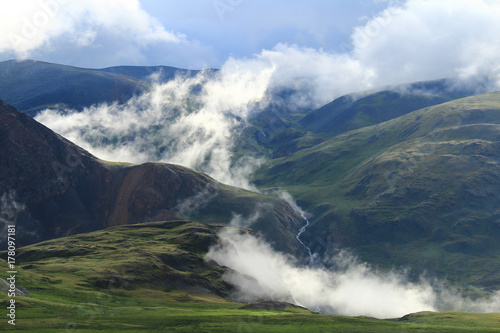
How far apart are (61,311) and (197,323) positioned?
33380mm

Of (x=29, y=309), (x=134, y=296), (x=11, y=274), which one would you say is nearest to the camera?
(x=29, y=309)

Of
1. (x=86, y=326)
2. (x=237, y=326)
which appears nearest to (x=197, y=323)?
(x=237, y=326)

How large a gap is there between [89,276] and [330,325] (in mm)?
100976

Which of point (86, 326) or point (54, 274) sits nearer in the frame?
point (86, 326)

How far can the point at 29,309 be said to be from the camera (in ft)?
357

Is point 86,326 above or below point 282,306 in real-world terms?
below

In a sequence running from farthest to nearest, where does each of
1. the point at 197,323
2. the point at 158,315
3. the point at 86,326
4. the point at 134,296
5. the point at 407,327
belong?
the point at 134,296 → the point at 407,327 → the point at 158,315 → the point at 197,323 → the point at 86,326

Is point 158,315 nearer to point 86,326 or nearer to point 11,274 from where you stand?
point 86,326

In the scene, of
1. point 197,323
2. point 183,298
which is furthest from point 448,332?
point 183,298

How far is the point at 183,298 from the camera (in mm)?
180750

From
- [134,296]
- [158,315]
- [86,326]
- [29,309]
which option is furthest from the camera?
[134,296]

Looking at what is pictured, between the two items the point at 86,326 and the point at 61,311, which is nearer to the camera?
the point at 86,326

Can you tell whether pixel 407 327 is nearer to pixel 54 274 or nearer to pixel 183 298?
pixel 183 298

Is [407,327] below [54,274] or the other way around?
below
